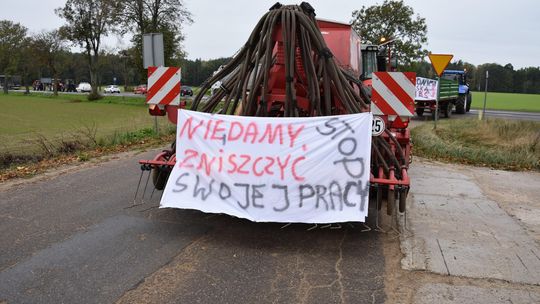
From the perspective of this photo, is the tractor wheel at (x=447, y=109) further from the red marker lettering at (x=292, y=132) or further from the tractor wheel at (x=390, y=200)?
the red marker lettering at (x=292, y=132)

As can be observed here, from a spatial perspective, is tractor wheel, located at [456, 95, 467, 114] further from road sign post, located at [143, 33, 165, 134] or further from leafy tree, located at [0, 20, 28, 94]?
leafy tree, located at [0, 20, 28, 94]

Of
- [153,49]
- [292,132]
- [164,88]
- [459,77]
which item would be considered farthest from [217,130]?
[459,77]

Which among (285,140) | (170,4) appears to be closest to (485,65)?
(170,4)

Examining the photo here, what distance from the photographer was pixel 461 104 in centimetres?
2780

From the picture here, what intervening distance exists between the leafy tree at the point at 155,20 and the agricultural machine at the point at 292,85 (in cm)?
2784

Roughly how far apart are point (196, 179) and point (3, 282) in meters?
1.99

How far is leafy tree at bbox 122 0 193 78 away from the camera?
32031mm

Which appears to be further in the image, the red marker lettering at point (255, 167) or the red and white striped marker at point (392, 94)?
the red and white striped marker at point (392, 94)

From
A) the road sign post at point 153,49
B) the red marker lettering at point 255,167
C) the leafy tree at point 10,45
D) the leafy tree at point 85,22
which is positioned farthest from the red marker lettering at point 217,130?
the leafy tree at point 10,45

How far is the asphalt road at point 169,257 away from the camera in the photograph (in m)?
3.46

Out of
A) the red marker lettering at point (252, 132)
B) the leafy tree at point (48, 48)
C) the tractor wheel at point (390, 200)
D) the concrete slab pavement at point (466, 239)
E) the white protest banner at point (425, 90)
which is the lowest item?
the concrete slab pavement at point (466, 239)

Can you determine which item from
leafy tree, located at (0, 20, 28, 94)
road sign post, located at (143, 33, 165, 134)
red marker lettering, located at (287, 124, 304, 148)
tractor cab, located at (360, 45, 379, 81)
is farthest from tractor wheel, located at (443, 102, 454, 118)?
leafy tree, located at (0, 20, 28, 94)

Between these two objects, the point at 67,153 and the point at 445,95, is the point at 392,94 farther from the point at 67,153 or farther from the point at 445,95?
the point at 445,95

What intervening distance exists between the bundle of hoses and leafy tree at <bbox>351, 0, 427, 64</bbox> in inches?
1048
